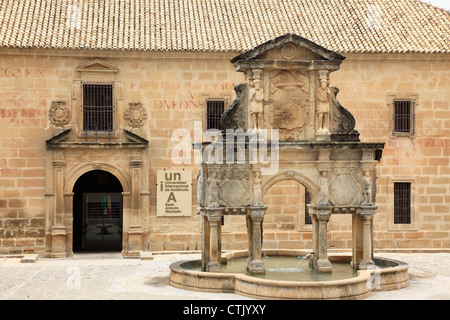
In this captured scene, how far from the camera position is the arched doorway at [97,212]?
1096 inches

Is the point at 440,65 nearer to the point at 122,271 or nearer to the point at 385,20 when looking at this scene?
the point at 385,20

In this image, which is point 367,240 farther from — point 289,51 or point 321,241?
point 289,51

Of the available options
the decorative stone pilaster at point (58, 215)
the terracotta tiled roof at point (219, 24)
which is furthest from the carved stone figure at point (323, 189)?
the decorative stone pilaster at point (58, 215)

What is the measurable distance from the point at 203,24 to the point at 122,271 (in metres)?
10.1

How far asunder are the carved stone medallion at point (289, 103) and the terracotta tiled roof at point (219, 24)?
7.75 meters

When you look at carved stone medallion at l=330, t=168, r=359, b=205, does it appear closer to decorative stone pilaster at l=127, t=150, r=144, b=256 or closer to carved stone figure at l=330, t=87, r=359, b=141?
carved stone figure at l=330, t=87, r=359, b=141

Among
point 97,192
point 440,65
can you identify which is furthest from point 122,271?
point 440,65

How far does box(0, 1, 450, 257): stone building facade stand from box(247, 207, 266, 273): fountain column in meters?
8.02

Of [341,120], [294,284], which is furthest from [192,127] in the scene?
[294,284]

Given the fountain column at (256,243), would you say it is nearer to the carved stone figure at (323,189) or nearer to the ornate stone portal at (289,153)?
the ornate stone portal at (289,153)

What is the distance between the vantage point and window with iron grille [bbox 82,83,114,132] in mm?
25375

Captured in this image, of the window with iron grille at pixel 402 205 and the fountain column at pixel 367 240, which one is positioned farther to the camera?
the window with iron grille at pixel 402 205

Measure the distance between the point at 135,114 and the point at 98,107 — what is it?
1.24 m

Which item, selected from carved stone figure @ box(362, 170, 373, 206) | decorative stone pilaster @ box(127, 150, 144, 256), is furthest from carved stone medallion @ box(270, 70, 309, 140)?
decorative stone pilaster @ box(127, 150, 144, 256)
